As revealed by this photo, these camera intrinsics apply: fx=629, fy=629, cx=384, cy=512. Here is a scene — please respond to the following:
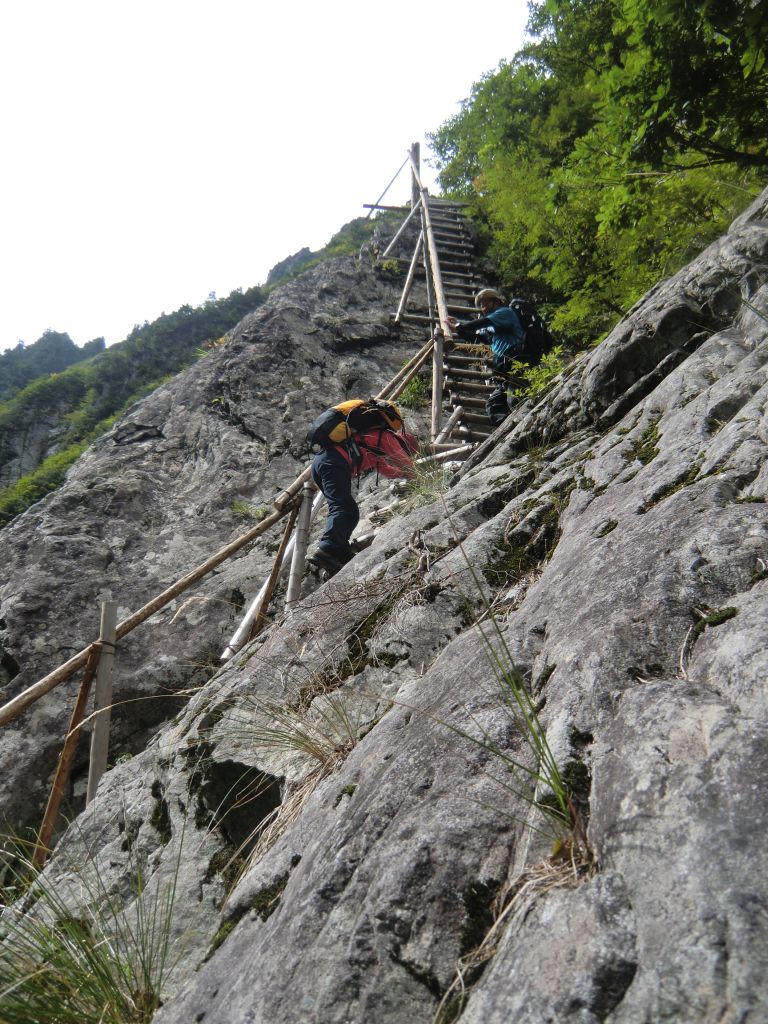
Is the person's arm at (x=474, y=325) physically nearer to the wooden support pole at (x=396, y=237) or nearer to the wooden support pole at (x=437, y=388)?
the wooden support pole at (x=437, y=388)

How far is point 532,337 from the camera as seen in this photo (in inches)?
312

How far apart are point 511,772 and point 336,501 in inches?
160

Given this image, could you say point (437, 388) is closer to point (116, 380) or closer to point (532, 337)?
point (532, 337)

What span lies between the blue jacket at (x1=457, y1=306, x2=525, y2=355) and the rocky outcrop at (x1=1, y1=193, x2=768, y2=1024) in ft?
13.8

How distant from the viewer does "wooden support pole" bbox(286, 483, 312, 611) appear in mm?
5301

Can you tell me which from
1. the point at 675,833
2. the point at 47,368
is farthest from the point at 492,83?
the point at 47,368

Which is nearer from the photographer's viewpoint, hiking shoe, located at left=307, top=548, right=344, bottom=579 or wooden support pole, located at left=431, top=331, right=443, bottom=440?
hiking shoe, located at left=307, top=548, right=344, bottom=579

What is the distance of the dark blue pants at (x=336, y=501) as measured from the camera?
5.35 metres

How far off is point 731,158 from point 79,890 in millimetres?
5923

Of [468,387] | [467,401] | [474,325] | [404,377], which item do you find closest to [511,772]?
[474,325]

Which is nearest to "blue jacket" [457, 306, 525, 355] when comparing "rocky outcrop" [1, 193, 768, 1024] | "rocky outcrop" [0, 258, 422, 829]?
"rocky outcrop" [0, 258, 422, 829]

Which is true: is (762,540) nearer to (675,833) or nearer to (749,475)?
(749,475)

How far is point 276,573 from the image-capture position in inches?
215

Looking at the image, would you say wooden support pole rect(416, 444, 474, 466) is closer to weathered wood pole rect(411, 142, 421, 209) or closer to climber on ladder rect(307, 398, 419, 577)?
climber on ladder rect(307, 398, 419, 577)
